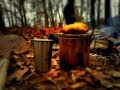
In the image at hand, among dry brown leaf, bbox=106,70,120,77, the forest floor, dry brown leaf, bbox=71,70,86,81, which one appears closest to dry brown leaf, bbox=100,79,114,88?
the forest floor

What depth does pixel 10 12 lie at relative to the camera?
21.3 meters

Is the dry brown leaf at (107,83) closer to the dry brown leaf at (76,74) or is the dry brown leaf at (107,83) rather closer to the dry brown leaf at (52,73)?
the dry brown leaf at (76,74)

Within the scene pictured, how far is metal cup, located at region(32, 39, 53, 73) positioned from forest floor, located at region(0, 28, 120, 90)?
0.45ft

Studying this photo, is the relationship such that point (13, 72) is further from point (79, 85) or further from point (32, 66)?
point (79, 85)

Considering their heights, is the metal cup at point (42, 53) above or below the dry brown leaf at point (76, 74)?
above

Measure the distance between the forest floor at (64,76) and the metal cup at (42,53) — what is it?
0.45 ft

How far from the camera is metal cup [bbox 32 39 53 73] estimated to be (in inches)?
186

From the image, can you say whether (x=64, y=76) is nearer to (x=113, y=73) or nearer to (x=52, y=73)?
(x=52, y=73)

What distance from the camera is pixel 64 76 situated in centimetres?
464

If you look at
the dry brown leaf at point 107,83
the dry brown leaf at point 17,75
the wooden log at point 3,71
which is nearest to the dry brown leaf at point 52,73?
the dry brown leaf at point 17,75

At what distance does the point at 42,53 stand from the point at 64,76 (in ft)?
2.04

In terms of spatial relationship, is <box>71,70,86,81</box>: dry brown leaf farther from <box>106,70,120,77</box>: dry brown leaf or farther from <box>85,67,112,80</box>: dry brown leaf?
<box>106,70,120,77</box>: dry brown leaf

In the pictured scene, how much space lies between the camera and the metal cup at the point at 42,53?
4723 mm

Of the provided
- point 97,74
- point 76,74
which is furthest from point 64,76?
point 97,74
